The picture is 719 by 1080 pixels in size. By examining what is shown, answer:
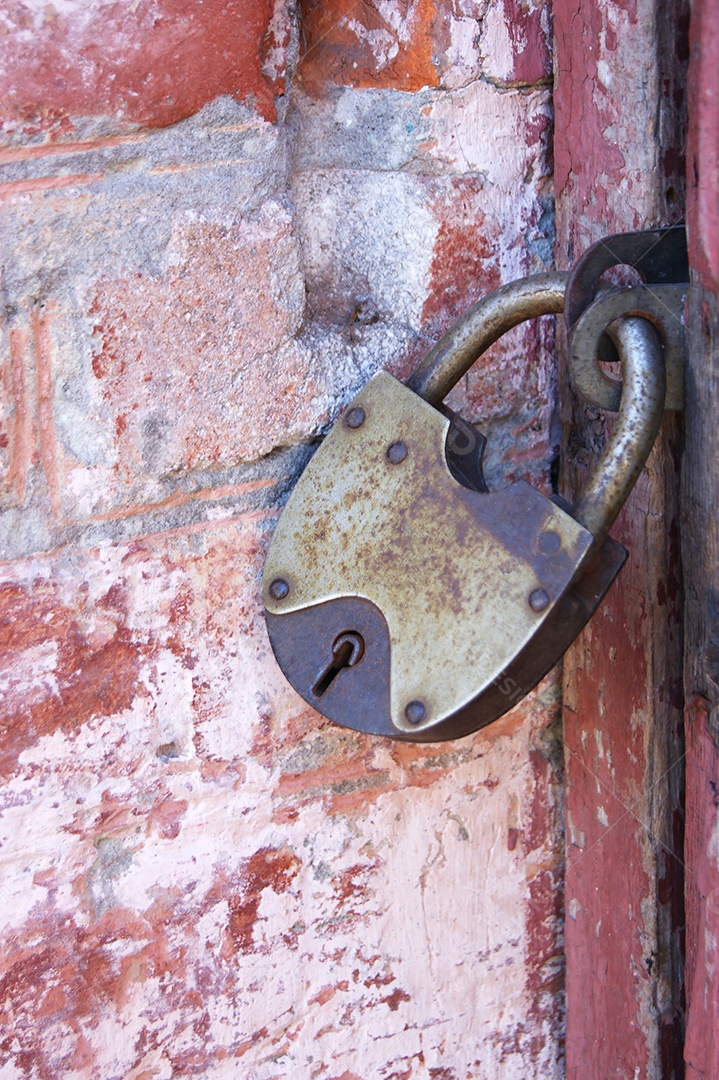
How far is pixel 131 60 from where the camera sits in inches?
27.3

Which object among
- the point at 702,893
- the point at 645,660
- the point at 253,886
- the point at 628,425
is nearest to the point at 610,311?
the point at 628,425

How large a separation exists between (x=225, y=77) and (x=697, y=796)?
67 cm

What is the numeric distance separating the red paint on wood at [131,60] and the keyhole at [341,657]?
1.35 feet

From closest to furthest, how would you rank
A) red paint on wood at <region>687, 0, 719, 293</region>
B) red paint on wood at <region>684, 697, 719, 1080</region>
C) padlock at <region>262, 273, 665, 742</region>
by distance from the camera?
red paint on wood at <region>687, 0, 719, 293</region> < padlock at <region>262, 273, 665, 742</region> < red paint on wood at <region>684, 697, 719, 1080</region>

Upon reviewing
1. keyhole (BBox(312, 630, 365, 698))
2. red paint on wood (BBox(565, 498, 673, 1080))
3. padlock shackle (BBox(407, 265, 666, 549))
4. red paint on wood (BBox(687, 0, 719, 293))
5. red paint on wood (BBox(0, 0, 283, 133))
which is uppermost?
red paint on wood (BBox(0, 0, 283, 133))

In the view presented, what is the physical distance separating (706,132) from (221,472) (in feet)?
1.40

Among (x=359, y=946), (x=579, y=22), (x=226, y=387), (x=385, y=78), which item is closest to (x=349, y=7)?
(x=385, y=78)

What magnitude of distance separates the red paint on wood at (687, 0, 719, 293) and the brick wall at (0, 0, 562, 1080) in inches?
10.3

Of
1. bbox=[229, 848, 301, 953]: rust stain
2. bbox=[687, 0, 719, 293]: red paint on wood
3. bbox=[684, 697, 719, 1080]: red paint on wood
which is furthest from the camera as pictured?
bbox=[229, 848, 301, 953]: rust stain

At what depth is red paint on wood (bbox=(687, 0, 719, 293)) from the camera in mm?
543

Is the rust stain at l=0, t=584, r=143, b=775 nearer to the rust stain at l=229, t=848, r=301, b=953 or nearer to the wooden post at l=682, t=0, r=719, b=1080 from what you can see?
the rust stain at l=229, t=848, r=301, b=953

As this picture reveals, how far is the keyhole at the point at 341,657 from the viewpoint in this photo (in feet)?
2.41

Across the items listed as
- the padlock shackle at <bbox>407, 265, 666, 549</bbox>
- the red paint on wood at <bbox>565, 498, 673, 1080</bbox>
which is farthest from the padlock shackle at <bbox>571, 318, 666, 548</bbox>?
the red paint on wood at <bbox>565, 498, 673, 1080</bbox>

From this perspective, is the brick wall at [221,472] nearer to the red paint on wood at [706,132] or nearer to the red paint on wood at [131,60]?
the red paint on wood at [131,60]
